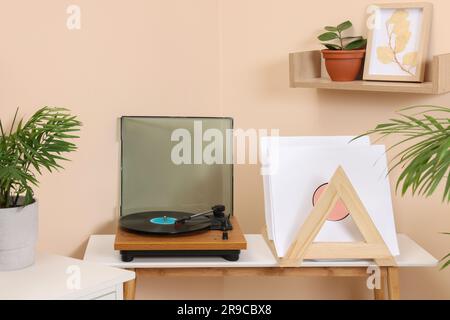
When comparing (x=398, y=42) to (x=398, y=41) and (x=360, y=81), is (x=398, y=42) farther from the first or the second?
(x=360, y=81)

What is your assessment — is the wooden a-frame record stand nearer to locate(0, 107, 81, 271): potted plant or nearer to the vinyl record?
the vinyl record

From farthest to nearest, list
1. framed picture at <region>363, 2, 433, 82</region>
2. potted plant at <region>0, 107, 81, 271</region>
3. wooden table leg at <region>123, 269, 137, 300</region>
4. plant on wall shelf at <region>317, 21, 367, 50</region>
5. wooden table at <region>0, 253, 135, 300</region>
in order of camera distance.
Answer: plant on wall shelf at <region>317, 21, 367, 50</region> → framed picture at <region>363, 2, 433, 82</region> → wooden table leg at <region>123, 269, 137, 300</region> → potted plant at <region>0, 107, 81, 271</region> → wooden table at <region>0, 253, 135, 300</region>

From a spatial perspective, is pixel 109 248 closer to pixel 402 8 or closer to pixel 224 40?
pixel 224 40

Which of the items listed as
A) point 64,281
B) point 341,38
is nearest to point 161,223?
point 64,281

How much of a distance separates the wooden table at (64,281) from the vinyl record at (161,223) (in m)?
0.19

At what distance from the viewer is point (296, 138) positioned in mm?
2186

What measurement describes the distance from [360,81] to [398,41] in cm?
16

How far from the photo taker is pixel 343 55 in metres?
2.26

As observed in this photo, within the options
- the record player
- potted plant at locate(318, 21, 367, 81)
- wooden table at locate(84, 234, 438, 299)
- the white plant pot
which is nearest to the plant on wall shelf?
potted plant at locate(318, 21, 367, 81)

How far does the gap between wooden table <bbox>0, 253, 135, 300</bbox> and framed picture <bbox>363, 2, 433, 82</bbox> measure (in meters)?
0.94

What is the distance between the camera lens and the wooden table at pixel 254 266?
2.04m

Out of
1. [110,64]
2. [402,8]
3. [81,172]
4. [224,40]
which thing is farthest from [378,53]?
[81,172]

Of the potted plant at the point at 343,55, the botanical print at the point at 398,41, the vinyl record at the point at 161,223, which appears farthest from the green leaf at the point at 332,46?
the vinyl record at the point at 161,223

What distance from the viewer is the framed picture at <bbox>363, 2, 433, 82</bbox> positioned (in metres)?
2.19
